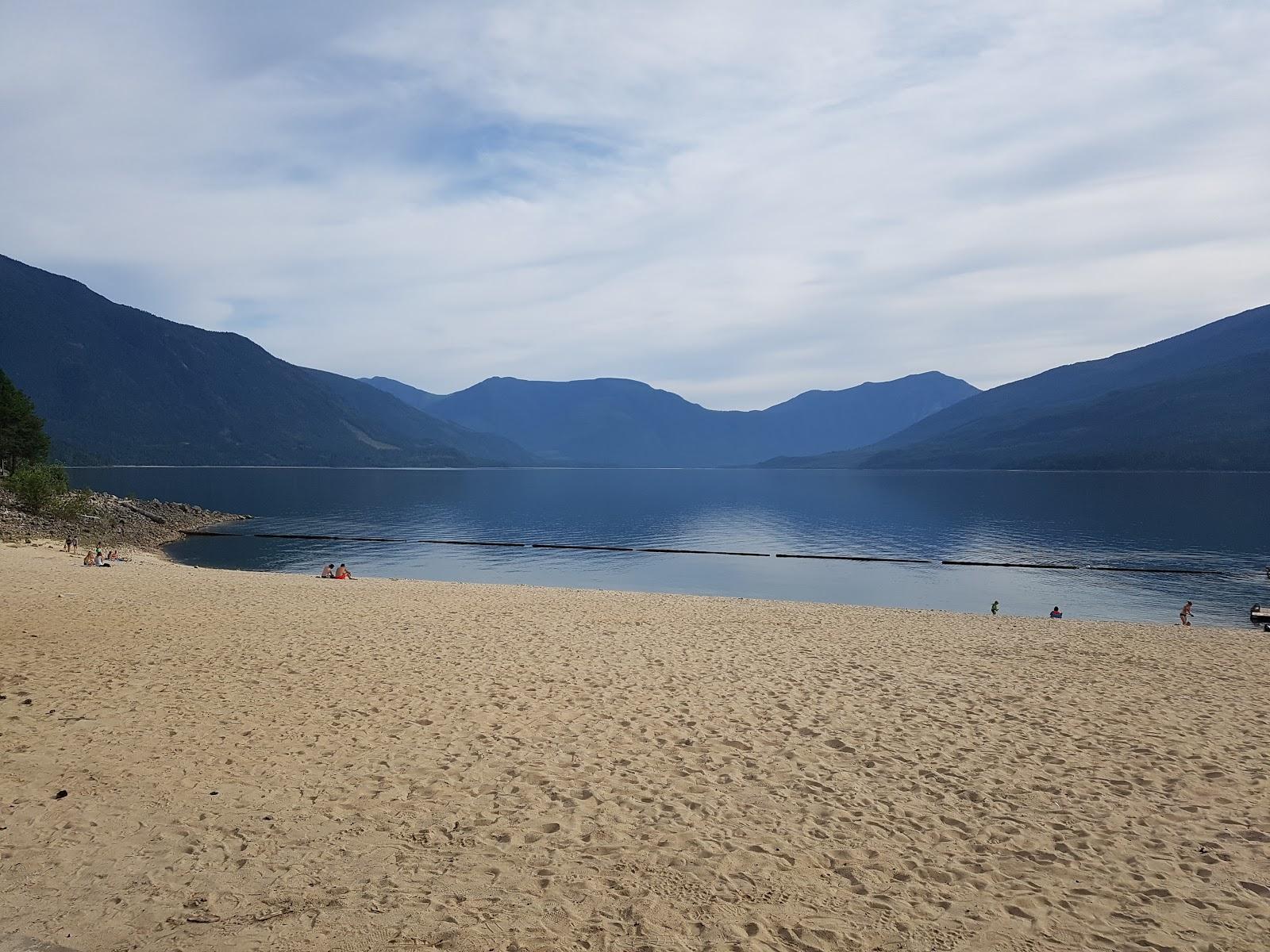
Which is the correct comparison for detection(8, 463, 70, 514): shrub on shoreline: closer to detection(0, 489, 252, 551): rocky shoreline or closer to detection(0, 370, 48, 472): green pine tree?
detection(0, 489, 252, 551): rocky shoreline

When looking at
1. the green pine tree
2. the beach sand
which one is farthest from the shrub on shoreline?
the beach sand

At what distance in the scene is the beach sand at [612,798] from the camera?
6.46 metres

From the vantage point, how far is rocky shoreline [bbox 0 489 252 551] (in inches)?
2037

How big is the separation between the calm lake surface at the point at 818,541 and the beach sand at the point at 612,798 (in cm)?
3133

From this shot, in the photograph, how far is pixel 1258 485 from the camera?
6181 inches

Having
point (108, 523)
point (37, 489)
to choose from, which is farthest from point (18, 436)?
point (37, 489)

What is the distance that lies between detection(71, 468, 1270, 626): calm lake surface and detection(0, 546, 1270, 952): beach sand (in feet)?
103

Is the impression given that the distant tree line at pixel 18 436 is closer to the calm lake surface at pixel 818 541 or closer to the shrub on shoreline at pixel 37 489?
the shrub on shoreline at pixel 37 489

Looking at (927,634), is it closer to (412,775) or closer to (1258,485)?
(412,775)

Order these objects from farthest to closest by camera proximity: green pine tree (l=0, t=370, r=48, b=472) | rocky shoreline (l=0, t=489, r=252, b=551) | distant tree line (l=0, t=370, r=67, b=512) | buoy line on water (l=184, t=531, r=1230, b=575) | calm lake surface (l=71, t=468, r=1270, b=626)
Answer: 1. green pine tree (l=0, t=370, r=48, b=472)
2. distant tree line (l=0, t=370, r=67, b=512)
3. buoy line on water (l=184, t=531, r=1230, b=575)
4. rocky shoreline (l=0, t=489, r=252, b=551)
5. calm lake surface (l=71, t=468, r=1270, b=626)

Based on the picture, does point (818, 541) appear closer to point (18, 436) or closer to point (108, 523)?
point (108, 523)

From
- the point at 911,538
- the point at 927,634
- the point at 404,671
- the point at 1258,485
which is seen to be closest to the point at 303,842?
the point at 404,671

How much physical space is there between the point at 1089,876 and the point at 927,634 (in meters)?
15.3

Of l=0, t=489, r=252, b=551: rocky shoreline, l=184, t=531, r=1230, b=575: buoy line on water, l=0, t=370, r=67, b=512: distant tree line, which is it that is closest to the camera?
l=0, t=489, r=252, b=551: rocky shoreline
